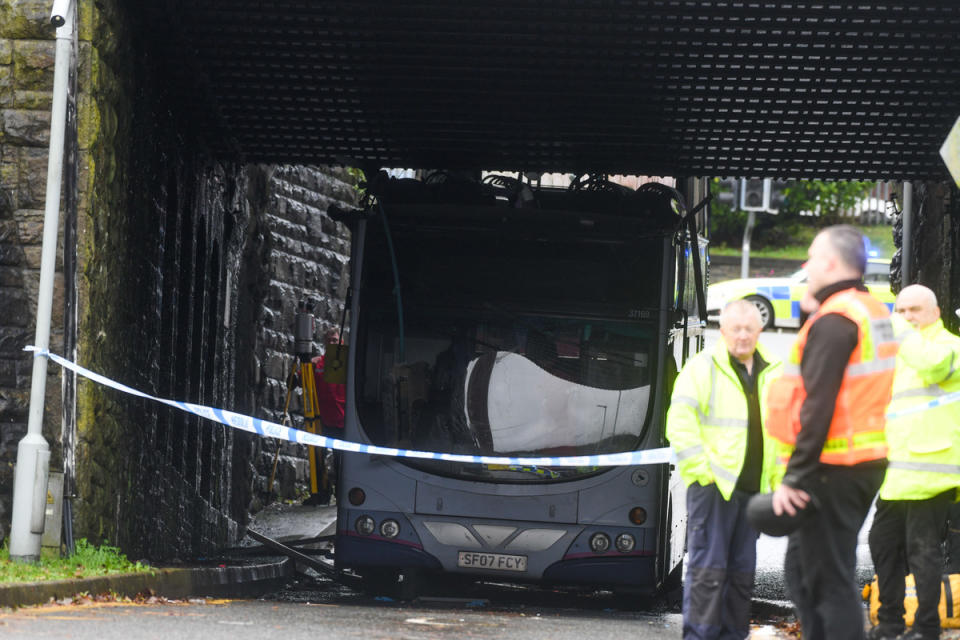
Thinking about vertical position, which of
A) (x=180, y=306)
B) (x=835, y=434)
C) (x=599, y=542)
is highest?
(x=180, y=306)

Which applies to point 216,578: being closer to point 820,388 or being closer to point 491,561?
point 491,561

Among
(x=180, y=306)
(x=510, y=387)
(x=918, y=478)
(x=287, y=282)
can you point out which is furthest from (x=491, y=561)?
(x=287, y=282)

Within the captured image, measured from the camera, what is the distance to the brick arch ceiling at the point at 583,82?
36.8 feet

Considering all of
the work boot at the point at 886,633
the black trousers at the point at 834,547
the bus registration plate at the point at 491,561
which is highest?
the black trousers at the point at 834,547

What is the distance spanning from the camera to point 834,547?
609 centimetres

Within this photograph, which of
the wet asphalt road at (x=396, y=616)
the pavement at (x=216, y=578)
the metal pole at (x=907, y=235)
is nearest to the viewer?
the wet asphalt road at (x=396, y=616)

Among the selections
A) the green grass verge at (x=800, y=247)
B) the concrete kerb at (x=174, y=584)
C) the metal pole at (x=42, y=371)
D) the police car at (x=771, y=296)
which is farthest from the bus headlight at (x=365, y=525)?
the green grass verge at (x=800, y=247)

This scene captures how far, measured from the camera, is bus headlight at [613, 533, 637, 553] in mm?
11375

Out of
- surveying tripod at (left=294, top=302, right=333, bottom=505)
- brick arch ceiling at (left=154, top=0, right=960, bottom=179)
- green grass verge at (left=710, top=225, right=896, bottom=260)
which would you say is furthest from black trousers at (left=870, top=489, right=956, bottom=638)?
green grass verge at (left=710, top=225, right=896, bottom=260)

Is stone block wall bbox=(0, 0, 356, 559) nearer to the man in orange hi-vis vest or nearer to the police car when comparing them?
the man in orange hi-vis vest

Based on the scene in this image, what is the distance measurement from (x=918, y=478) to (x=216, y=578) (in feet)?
17.9

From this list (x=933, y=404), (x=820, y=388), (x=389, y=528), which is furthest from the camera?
(x=389, y=528)

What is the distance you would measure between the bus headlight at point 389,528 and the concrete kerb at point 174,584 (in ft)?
4.17

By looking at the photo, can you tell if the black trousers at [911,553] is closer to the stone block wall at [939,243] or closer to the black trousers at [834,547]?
the black trousers at [834,547]
